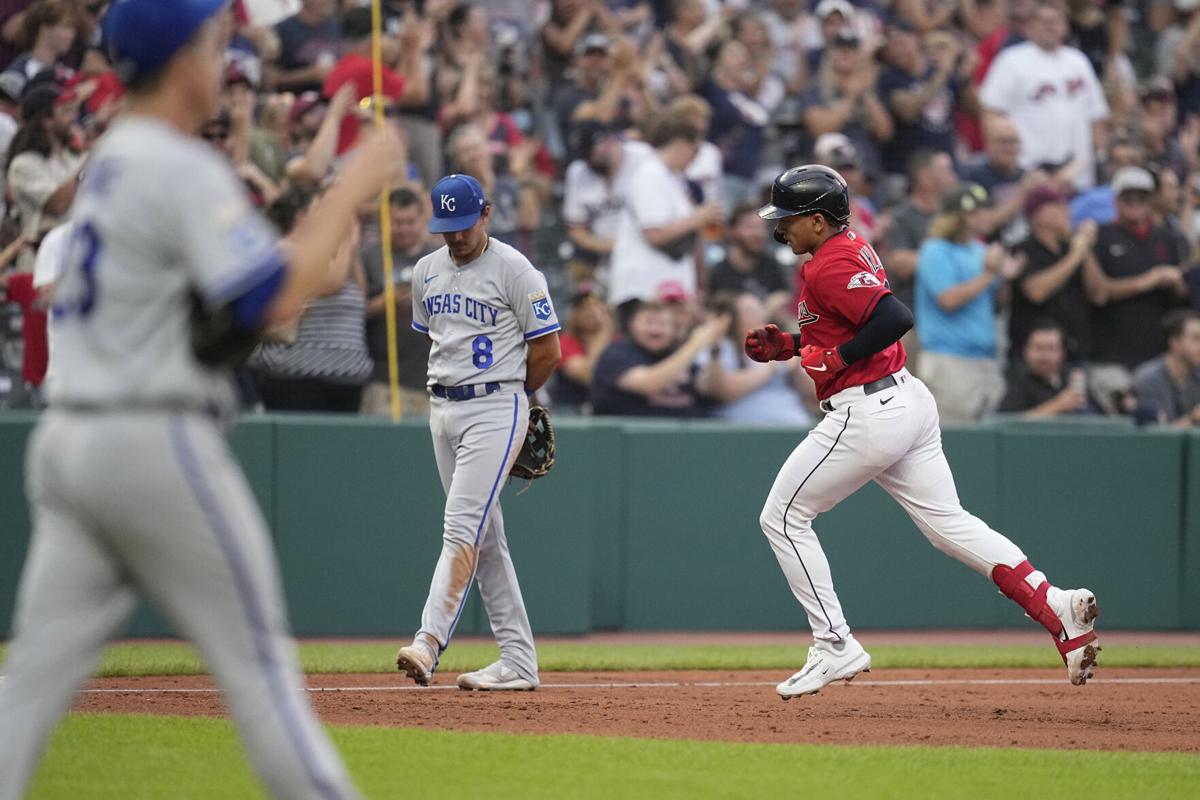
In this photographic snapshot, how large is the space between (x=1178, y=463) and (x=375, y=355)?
6116 millimetres

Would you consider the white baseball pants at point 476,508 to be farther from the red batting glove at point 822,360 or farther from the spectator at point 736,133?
Answer: the spectator at point 736,133

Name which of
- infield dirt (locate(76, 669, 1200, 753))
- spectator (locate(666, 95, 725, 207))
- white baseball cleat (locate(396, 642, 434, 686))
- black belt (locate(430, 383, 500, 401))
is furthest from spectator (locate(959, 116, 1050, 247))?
white baseball cleat (locate(396, 642, 434, 686))

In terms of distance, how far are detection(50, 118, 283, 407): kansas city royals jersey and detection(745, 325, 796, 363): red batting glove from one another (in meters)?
4.50

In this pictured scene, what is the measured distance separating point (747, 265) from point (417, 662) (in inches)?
275

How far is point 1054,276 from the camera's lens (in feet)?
44.9

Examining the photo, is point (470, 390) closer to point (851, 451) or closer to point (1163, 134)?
point (851, 451)

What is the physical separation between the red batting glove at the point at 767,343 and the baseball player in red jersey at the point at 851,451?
21 centimetres

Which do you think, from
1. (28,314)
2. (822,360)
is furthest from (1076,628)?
(28,314)

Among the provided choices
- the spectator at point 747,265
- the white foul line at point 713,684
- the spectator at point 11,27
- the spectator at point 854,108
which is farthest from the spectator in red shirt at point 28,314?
the spectator at point 854,108

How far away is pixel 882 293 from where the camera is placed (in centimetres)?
759

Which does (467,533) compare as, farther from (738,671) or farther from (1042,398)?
(1042,398)

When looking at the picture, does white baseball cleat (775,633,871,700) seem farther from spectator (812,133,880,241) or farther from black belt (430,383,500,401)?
spectator (812,133,880,241)

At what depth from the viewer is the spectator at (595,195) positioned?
1390 centimetres

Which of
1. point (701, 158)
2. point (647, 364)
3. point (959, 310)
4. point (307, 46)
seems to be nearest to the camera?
point (647, 364)
